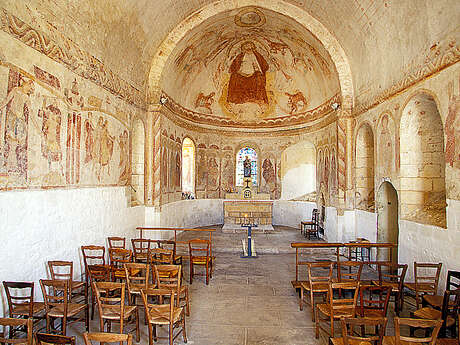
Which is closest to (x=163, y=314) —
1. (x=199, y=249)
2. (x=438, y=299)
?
(x=199, y=249)

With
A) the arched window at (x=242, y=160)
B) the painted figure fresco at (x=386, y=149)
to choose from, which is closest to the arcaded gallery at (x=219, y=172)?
the painted figure fresco at (x=386, y=149)

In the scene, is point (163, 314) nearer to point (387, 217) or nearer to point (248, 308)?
point (248, 308)

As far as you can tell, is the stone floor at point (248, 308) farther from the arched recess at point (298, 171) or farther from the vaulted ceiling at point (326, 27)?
the arched recess at point (298, 171)

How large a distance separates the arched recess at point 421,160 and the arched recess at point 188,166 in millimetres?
11417

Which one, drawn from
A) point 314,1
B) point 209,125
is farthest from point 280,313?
point 209,125

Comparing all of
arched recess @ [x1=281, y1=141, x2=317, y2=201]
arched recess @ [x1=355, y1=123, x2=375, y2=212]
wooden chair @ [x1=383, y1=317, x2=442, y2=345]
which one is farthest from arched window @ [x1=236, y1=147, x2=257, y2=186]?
wooden chair @ [x1=383, y1=317, x2=442, y2=345]

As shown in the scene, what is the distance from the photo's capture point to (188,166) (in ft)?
62.3

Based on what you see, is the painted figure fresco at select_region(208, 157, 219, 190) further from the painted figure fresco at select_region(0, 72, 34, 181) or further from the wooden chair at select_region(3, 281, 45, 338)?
the wooden chair at select_region(3, 281, 45, 338)

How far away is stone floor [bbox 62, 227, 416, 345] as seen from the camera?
19.0ft

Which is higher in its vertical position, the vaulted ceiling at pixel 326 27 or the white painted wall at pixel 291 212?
the vaulted ceiling at pixel 326 27

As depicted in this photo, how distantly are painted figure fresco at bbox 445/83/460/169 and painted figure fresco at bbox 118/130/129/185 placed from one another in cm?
943

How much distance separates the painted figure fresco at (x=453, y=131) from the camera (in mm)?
6969

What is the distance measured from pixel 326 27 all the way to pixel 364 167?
19.1 feet

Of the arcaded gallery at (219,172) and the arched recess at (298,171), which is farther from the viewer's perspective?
the arched recess at (298,171)
